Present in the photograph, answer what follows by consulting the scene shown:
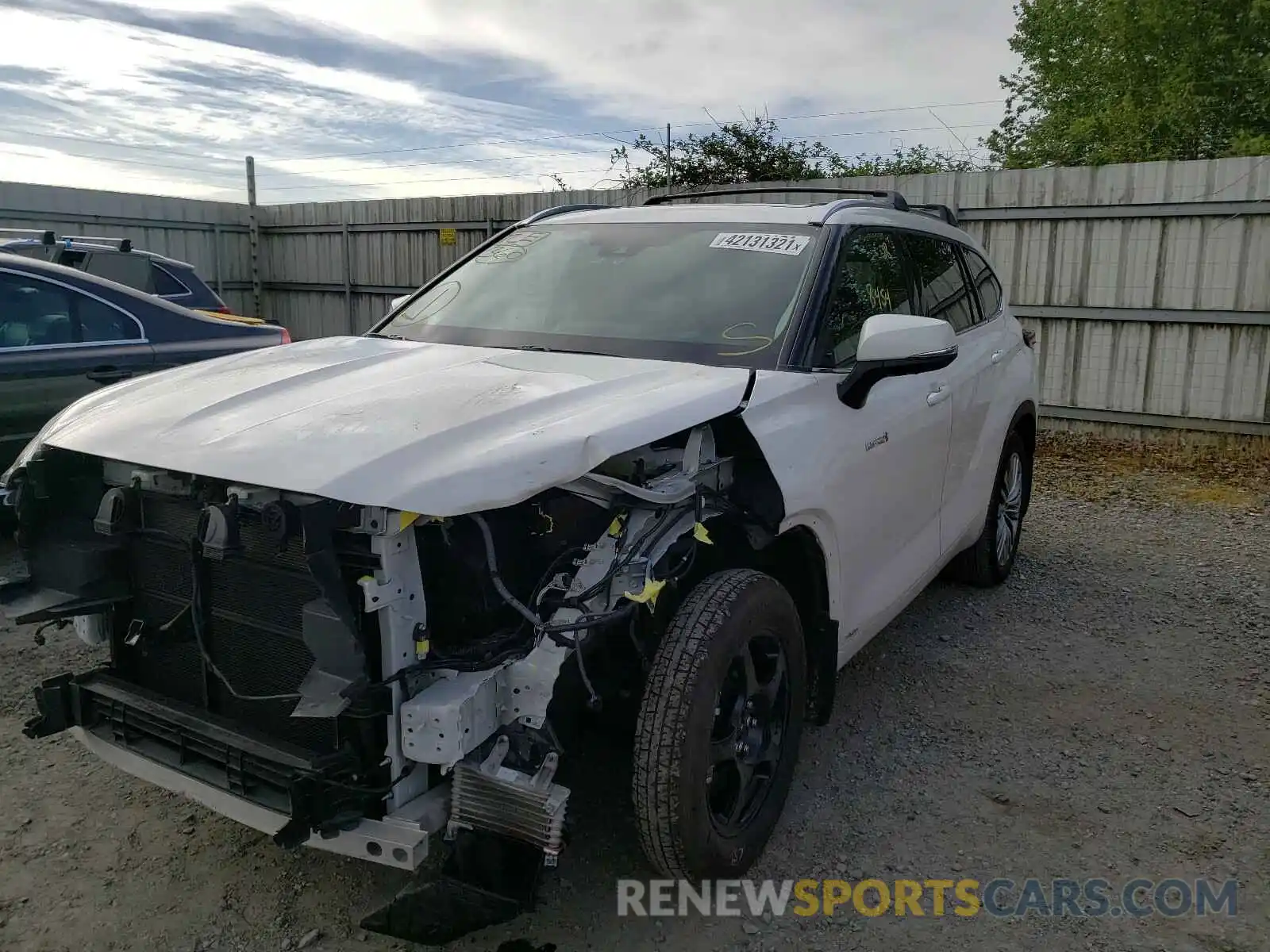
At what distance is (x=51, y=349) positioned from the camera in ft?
18.0

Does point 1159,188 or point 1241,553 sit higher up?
point 1159,188

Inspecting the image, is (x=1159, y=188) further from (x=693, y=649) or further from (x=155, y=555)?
(x=155, y=555)

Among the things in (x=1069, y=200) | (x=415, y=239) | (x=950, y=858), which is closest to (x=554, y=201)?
(x=415, y=239)

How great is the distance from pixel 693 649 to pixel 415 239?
11.3 metres

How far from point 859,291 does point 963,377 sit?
35.4 inches

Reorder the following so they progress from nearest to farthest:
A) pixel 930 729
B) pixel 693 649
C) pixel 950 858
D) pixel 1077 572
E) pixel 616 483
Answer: pixel 616 483, pixel 693 649, pixel 950 858, pixel 930 729, pixel 1077 572

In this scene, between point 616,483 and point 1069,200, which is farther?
point 1069,200

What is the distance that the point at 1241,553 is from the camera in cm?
627

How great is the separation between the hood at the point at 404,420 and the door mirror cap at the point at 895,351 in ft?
1.28

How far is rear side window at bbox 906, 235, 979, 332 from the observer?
4.36 metres

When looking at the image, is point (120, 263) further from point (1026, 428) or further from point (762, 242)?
point (1026, 428)

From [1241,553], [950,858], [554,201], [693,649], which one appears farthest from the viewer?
[554,201]

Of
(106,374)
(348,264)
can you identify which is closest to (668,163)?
(348,264)

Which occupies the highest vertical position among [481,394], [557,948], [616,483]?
[481,394]
